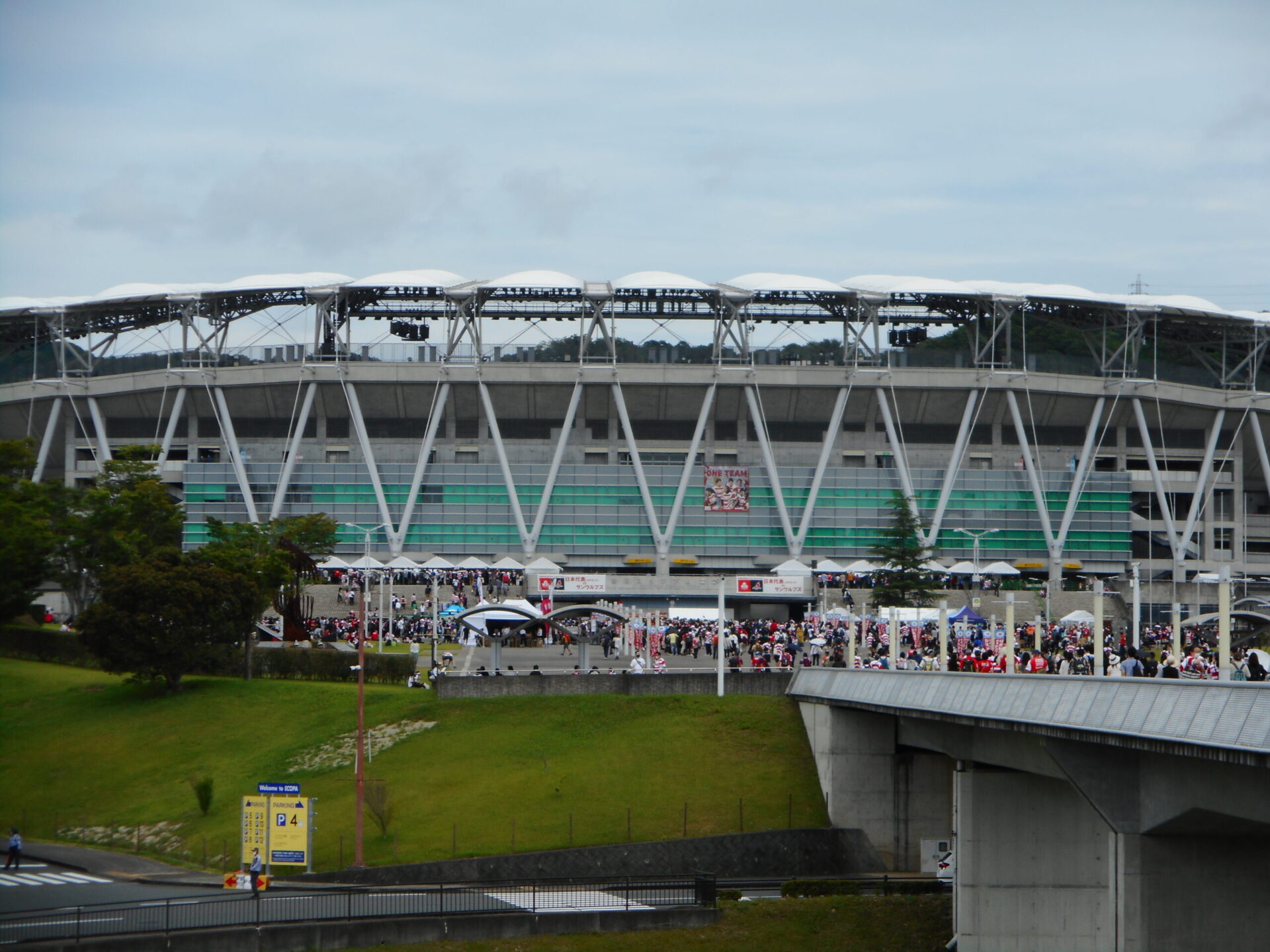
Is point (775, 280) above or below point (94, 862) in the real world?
above

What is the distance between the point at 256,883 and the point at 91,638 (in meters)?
25.7

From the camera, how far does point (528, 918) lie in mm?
34750

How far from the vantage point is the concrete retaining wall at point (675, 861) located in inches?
1651

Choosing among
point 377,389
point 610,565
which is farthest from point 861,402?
point 377,389

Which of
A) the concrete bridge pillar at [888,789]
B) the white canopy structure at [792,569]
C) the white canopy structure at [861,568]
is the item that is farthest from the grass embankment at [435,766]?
the white canopy structure at [861,568]

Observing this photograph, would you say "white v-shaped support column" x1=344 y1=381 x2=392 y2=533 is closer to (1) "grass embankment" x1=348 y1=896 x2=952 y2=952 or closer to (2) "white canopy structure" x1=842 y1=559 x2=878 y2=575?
(2) "white canopy structure" x1=842 y1=559 x2=878 y2=575

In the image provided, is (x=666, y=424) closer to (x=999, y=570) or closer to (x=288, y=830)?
(x=999, y=570)

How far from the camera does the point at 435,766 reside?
49.3 m

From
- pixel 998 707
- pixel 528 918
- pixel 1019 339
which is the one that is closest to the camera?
pixel 998 707

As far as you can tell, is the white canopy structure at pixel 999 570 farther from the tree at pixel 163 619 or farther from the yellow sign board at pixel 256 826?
the yellow sign board at pixel 256 826

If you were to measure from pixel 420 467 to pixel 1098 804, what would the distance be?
268 feet

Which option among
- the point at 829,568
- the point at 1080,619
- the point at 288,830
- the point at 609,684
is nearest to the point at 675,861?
the point at 288,830

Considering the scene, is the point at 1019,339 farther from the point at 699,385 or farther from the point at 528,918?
the point at 528,918

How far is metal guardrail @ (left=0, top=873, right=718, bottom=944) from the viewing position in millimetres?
32156
